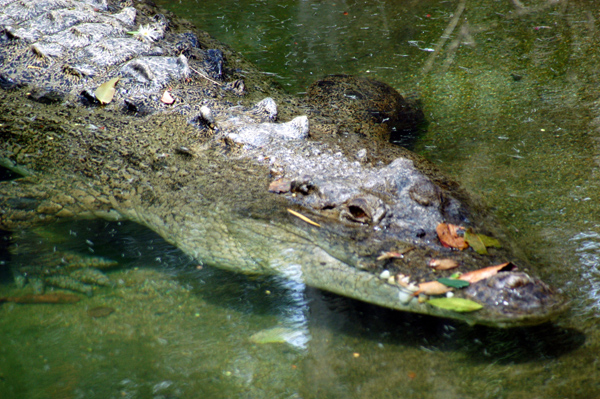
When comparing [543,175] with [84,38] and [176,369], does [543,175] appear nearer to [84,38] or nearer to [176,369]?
[176,369]

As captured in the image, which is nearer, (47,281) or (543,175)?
(47,281)

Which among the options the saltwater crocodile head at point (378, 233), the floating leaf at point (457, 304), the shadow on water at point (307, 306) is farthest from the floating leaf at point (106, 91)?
the floating leaf at point (457, 304)

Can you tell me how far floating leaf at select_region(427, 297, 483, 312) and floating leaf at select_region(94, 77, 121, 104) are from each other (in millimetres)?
3396

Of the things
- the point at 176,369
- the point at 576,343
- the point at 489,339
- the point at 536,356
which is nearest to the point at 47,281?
the point at 176,369


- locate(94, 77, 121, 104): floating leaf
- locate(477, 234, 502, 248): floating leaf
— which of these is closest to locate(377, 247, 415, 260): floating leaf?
locate(477, 234, 502, 248): floating leaf

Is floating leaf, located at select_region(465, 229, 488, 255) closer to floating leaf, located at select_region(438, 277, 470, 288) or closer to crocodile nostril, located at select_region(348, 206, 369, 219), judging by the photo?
floating leaf, located at select_region(438, 277, 470, 288)

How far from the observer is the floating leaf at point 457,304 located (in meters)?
2.04

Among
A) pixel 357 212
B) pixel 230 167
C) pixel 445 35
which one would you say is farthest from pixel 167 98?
pixel 445 35

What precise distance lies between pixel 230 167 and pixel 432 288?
176cm

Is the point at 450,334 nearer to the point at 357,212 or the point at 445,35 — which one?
the point at 357,212

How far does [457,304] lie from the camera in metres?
2.06

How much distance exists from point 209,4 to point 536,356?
7.37 meters

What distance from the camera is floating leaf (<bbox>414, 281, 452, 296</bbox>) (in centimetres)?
213

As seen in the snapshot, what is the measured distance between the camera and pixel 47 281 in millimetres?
2830
